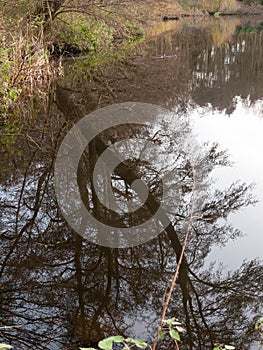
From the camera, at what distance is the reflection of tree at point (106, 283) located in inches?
93.8

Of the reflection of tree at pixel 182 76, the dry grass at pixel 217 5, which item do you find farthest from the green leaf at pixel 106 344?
the dry grass at pixel 217 5

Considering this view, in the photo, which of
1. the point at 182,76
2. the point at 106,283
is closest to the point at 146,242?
the point at 106,283

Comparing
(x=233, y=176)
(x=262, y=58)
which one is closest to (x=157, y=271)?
(x=233, y=176)

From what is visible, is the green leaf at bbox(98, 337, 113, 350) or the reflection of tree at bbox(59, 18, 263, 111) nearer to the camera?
the green leaf at bbox(98, 337, 113, 350)

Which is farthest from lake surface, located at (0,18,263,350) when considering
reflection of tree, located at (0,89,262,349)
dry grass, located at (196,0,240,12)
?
dry grass, located at (196,0,240,12)

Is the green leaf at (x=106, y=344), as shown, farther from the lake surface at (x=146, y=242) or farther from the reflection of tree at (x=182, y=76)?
the reflection of tree at (x=182, y=76)

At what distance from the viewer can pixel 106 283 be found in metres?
2.80

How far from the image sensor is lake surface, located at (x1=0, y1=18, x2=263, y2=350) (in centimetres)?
244

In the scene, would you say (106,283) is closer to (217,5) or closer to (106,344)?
(106,344)

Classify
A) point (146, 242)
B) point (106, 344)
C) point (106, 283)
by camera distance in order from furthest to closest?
1. point (146, 242)
2. point (106, 283)
3. point (106, 344)

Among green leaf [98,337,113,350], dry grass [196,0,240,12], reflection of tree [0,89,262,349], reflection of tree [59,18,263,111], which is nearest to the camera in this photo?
green leaf [98,337,113,350]

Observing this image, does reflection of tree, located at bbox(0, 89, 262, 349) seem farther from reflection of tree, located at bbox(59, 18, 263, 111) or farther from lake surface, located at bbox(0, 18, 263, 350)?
reflection of tree, located at bbox(59, 18, 263, 111)

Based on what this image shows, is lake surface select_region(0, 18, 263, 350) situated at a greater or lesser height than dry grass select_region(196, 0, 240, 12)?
lesser

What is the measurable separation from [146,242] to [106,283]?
0.65 meters
